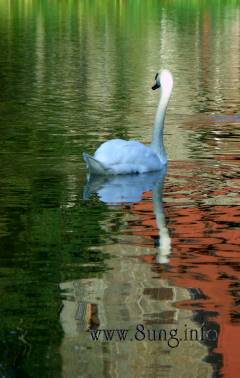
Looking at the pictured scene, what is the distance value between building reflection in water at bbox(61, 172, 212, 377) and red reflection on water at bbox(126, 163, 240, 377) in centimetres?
12

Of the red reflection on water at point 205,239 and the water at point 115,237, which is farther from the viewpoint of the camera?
the red reflection on water at point 205,239

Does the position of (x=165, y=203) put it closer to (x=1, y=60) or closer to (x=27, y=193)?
(x=27, y=193)

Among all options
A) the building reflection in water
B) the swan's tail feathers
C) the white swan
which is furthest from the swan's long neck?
the building reflection in water

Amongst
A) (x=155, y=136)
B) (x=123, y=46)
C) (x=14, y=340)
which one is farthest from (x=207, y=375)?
(x=123, y=46)

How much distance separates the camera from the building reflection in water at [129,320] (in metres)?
5.98

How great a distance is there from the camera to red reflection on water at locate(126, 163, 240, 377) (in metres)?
6.97

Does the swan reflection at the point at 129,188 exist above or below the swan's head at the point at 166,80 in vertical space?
below

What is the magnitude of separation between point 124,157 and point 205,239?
3092 millimetres

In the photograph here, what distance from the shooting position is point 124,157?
12266 millimetres

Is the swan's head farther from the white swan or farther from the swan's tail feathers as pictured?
the swan's tail feathers

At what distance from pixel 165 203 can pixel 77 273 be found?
302 cm

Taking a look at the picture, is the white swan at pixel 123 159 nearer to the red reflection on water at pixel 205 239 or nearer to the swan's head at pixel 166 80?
the red reflection on water at pixel 205 239

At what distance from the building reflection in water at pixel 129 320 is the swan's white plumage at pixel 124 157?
3133mm

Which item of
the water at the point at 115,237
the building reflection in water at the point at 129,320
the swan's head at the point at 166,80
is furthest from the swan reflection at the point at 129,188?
the building reflection in water at the point at 129,320
